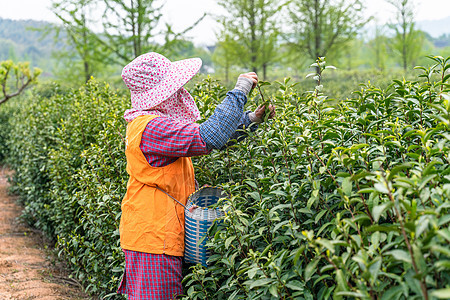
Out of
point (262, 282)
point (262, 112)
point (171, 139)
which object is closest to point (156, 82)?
point (171, 139)

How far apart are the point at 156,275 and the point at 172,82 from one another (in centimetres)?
108

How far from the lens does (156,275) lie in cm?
226

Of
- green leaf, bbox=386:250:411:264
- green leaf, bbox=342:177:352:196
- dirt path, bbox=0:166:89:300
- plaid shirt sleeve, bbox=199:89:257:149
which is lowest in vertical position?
dirt path, bbox=0:166:89:300

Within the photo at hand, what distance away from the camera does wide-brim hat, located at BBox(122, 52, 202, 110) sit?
2.28 metres

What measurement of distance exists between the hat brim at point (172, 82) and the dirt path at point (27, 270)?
2.20 meters

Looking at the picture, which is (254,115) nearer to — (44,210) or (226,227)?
(226,227)

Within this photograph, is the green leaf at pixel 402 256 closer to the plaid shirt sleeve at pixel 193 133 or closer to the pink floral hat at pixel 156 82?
the plaid shirt sleeve at pixel 193 133

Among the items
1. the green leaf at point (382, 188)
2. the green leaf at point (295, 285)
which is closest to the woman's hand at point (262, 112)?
the green leaf at point (295, 285)

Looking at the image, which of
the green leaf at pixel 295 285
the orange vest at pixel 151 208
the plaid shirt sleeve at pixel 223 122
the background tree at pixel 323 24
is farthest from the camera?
the background tree at pixel 323 24

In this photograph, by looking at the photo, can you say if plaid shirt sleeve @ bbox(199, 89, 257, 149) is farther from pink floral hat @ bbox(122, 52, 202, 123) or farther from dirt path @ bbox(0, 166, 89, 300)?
dirt path @ bbox(0, 166, 89, 300)

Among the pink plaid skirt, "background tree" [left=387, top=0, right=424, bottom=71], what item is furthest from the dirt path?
"background tree" [left=387, top=0, right=424, bottom=71]

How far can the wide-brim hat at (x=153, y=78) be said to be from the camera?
7.48ft

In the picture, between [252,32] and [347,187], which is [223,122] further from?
[252,32]

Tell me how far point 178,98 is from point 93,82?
8.73 ft
